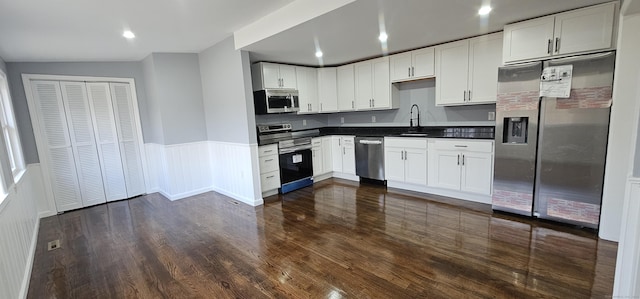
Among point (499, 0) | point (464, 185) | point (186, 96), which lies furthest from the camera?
point (186, 96)

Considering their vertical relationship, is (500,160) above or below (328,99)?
below

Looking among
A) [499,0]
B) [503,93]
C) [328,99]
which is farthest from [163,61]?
[503,93]

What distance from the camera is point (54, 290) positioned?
2.28 meters

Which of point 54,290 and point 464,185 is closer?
point 54,290

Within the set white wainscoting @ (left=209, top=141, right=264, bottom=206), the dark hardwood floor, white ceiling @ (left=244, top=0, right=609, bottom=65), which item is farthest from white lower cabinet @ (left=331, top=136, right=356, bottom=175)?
white wainscoting @ (left=209, top=141, right=264, bottom=206)

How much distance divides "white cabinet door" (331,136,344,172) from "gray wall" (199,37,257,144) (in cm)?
179

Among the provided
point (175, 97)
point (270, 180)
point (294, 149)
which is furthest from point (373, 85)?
point (175, 97)

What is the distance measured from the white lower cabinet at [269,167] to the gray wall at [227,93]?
1.27 feet

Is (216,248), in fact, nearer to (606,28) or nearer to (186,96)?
(186,96)

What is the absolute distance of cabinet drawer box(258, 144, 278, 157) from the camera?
165 inches

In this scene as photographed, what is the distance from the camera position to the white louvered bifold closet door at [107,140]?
4.46m

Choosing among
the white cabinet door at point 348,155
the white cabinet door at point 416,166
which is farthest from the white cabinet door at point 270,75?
the white cabinet door at point 416,166

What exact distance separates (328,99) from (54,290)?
4507 millimetres

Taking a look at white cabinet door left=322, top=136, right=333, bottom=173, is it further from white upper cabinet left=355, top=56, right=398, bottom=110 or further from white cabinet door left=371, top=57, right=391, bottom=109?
white cabinet door left=371, top=57, right=391, bottom=109
